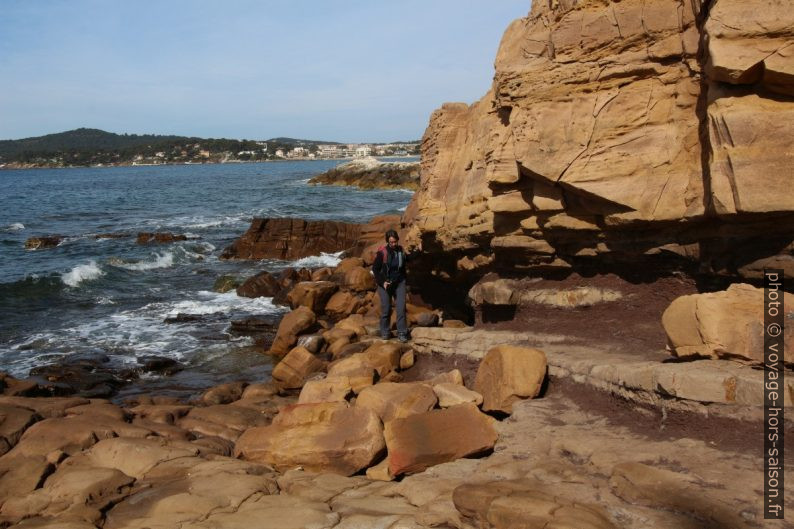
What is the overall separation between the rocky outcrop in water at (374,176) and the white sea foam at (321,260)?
33687 mm

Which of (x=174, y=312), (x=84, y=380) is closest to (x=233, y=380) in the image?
(x=84, y=380)

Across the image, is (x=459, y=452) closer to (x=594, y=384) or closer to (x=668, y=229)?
(x=594, y=384)

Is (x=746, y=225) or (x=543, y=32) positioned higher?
(x=543, y=32)

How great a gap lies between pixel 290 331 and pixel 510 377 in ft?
23.4

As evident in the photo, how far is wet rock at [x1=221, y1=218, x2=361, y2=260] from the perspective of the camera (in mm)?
A: 24984

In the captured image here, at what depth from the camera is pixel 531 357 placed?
6.93 meters

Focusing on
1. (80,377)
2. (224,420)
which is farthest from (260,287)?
(224,420)

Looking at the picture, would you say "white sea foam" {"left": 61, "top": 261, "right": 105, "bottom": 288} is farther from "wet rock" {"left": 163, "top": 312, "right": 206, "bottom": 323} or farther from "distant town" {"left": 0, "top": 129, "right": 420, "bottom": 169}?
"distant town" {"left": 0, "top": 129, "right": 420, "bottom": 169}

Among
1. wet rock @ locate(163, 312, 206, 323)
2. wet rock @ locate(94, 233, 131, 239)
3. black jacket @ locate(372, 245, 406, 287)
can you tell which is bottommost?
wet rock @ locate(163, 312, 206, 323)

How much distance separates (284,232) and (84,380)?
1427cm

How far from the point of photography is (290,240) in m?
25.2

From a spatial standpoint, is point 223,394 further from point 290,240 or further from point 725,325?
point 290,240

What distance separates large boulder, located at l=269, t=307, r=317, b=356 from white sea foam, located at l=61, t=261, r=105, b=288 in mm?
10828

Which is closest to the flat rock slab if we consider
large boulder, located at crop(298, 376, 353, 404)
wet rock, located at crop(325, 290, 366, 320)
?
large boulder, located at crop(298, 376, 353, 404)
